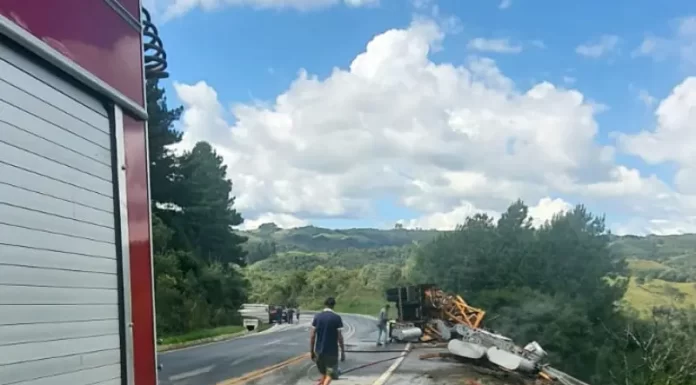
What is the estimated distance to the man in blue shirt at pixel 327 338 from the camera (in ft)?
35.5

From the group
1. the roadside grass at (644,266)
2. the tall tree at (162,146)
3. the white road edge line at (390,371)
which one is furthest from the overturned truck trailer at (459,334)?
the roadside grass at (644,266)

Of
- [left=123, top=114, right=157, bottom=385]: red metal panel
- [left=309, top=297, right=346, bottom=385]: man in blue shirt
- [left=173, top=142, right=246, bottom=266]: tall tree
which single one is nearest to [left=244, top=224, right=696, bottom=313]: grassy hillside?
[left=173, top=142, right=246, bottom=266]: tall tree

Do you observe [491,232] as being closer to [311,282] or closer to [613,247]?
[613,247]

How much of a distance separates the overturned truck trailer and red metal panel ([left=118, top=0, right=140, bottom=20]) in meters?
15.2

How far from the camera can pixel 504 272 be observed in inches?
1841

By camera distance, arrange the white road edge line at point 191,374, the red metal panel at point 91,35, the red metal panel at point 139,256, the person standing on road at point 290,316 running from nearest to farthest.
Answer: the red metal panel at point 91,35 < the red metal panel at point 139,256 < the white road edge line at point 191,374 < the person standing on road at point 290,316

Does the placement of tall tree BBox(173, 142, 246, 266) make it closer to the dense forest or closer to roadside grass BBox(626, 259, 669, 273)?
the dense forest

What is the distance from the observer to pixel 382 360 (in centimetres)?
1925

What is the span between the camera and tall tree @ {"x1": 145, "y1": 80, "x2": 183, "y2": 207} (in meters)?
33.1

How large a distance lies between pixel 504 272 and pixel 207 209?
18175 mm

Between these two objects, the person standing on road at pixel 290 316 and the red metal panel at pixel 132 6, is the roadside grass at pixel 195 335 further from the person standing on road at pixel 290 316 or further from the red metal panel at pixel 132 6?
the red metal panel at pixel 132 6

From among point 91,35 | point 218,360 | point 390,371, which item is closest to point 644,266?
point 218,360

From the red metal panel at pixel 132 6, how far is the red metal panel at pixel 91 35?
22 mm

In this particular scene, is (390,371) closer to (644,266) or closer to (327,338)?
(327,338)
